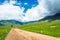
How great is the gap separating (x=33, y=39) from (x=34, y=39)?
229 millimetres

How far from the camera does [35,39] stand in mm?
20703

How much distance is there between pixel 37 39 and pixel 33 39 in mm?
432

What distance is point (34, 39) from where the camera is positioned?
2064cm

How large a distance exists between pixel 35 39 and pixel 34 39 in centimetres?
13

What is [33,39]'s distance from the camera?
2084 centimetres

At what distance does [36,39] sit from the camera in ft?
68.0

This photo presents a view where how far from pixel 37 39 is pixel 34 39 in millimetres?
378

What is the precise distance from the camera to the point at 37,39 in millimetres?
20828

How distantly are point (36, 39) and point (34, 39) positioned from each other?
0.24 meters

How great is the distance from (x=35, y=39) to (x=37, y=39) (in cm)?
25
